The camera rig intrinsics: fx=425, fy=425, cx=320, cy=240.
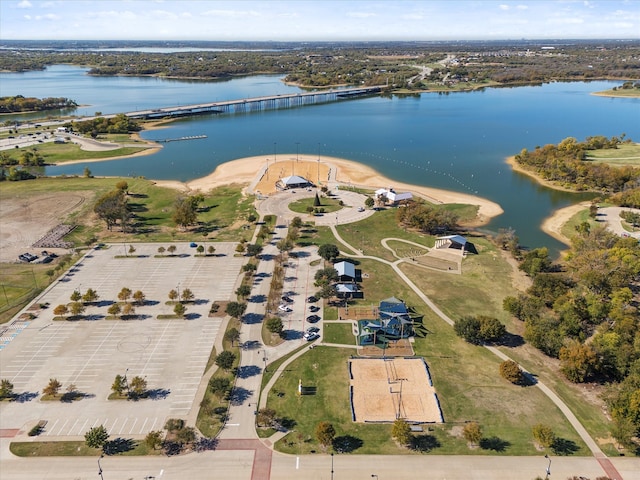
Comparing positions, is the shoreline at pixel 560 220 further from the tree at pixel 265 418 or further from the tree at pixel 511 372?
the tree at pixel 265 418

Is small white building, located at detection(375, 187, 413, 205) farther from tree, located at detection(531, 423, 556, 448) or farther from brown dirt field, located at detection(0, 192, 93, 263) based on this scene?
brown dirt field, located at detection(0, 192, 93, 263)

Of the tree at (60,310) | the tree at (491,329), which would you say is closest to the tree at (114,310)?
the tree at (60,310)

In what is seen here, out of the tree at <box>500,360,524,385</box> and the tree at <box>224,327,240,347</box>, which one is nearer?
the tree at <box>500,360,524,385</box>

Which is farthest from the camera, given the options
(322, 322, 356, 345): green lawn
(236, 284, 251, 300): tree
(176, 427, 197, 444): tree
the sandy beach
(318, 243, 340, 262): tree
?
the sandy beach

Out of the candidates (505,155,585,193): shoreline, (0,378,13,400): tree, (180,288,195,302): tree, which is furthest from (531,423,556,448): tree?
(505,155,585,193): shoreline

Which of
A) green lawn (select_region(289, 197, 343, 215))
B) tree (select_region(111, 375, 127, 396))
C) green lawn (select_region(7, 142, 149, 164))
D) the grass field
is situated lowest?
tree (select_region(111, 375, 127, 396))
